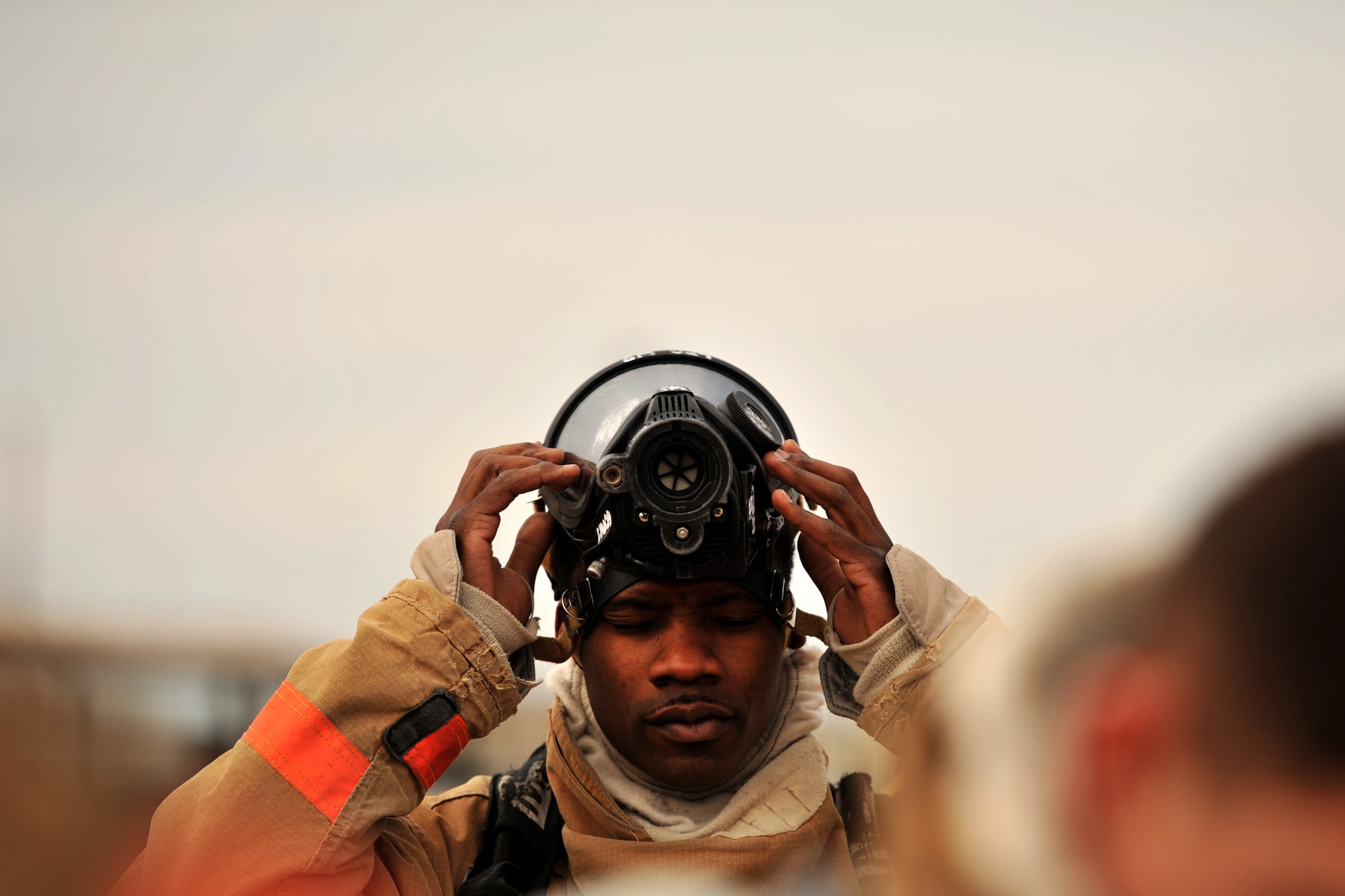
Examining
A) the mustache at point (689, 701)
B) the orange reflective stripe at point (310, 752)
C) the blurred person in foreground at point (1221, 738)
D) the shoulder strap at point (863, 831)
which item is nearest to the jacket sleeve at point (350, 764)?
the orange reflective stripe at point (310, 752)

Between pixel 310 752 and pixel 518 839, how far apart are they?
0.72 meters

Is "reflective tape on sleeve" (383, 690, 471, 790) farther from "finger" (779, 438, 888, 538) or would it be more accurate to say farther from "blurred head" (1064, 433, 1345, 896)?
"blurred head" (1064, 433, 1345, 896)

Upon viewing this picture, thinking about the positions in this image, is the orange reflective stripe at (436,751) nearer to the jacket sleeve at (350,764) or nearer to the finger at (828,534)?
the jacket sleeve at (350,764)

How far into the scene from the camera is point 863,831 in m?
3.20

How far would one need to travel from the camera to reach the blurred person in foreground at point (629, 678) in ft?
8.96

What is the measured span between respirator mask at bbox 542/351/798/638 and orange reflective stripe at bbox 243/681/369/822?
2.48 feet

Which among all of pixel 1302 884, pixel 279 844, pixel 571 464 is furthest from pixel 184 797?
pixel 1302 884

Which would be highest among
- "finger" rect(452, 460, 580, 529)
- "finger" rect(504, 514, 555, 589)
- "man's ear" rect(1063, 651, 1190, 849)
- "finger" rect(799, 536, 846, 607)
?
"finger" rect(452, 460, 580, 529)

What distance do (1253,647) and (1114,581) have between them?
0.60 feet

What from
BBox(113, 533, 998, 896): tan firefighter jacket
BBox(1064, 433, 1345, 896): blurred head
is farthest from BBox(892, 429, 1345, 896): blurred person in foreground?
BBox(113, 533, 998, 896): tan firefighter jacket

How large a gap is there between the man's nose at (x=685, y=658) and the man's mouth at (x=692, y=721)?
7 cm

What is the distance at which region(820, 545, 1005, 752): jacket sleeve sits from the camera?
2.92 metres

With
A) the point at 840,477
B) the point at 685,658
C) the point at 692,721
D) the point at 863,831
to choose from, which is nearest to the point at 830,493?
the point at 840,477

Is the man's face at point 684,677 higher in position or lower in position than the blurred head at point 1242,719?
lower
